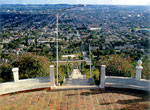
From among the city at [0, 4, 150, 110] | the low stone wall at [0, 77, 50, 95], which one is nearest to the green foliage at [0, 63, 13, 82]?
the city at [0, 4, 150, 110]

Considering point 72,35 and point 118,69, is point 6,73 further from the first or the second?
point 72,35

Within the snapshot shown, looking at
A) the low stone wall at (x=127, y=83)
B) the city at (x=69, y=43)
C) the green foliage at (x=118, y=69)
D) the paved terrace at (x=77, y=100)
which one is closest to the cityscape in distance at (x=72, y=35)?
the city at (x=69, y=43)

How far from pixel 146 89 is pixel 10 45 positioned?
99.8 ft

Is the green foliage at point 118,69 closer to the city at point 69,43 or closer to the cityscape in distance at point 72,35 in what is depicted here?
the city at point 69,43

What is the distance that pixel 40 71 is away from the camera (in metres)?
9.10

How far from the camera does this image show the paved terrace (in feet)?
16.6

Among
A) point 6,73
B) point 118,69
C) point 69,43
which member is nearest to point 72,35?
point 69,43

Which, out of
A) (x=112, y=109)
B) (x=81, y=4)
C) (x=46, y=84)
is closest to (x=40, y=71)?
(x=46, y=84)

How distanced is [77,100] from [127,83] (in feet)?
6.07

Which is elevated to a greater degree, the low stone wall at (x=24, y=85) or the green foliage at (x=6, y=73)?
the low stone wall at (x=24, y=85)

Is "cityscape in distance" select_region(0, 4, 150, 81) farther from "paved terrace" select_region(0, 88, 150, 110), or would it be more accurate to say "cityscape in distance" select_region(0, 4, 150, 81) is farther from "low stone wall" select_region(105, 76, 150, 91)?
"paved terrace" select_region(0, 88, 150, 110)

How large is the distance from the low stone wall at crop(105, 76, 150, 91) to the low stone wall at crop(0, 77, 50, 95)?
6.85ft

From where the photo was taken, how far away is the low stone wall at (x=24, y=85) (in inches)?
231

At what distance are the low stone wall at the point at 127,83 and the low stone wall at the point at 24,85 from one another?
6.85 ft
